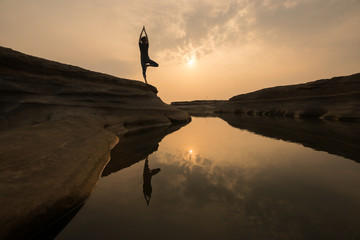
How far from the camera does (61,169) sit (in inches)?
88.7

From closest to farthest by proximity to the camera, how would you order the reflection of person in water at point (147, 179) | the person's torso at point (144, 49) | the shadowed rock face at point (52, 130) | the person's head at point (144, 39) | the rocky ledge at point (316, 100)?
1. the shadowed rock face at point (52, 130)
2. the reflection of person in water at point (147, 179)
3. the person's head at point (144, 39)
4. the person's torso at point (144, 49)
5. the rocky ledge at point (316, 100)

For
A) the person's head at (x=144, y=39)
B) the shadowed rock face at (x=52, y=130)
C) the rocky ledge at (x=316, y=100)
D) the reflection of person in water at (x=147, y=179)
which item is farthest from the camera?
the rocky ledge at (x=316, y=100)

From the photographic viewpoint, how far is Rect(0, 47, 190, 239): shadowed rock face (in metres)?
1.64

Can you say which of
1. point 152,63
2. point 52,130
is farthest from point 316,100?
point 52,130

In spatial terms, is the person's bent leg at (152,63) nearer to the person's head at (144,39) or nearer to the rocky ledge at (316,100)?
the person's head at (144,39)

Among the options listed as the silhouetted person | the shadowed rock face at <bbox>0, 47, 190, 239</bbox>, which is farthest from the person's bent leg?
the shadowed rock face at <bbox>0, 47, 190, 239</bbox>

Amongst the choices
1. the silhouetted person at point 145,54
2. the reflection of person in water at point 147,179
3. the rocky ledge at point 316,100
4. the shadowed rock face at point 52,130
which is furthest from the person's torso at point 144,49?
the rocky ledge at point 316,100

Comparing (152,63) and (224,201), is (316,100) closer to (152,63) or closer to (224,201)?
(152,63)

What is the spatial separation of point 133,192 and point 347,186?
2.94 m

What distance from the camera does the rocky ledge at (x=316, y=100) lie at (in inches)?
527

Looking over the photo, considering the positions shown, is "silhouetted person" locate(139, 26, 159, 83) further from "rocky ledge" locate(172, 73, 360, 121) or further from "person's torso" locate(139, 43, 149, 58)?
"rocky ledge" locate(172, 73, 360, 121)

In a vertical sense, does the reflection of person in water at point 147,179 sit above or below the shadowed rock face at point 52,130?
below

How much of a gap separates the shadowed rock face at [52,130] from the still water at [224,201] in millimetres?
302

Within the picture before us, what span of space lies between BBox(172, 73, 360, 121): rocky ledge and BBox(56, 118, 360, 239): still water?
14.2 metres
